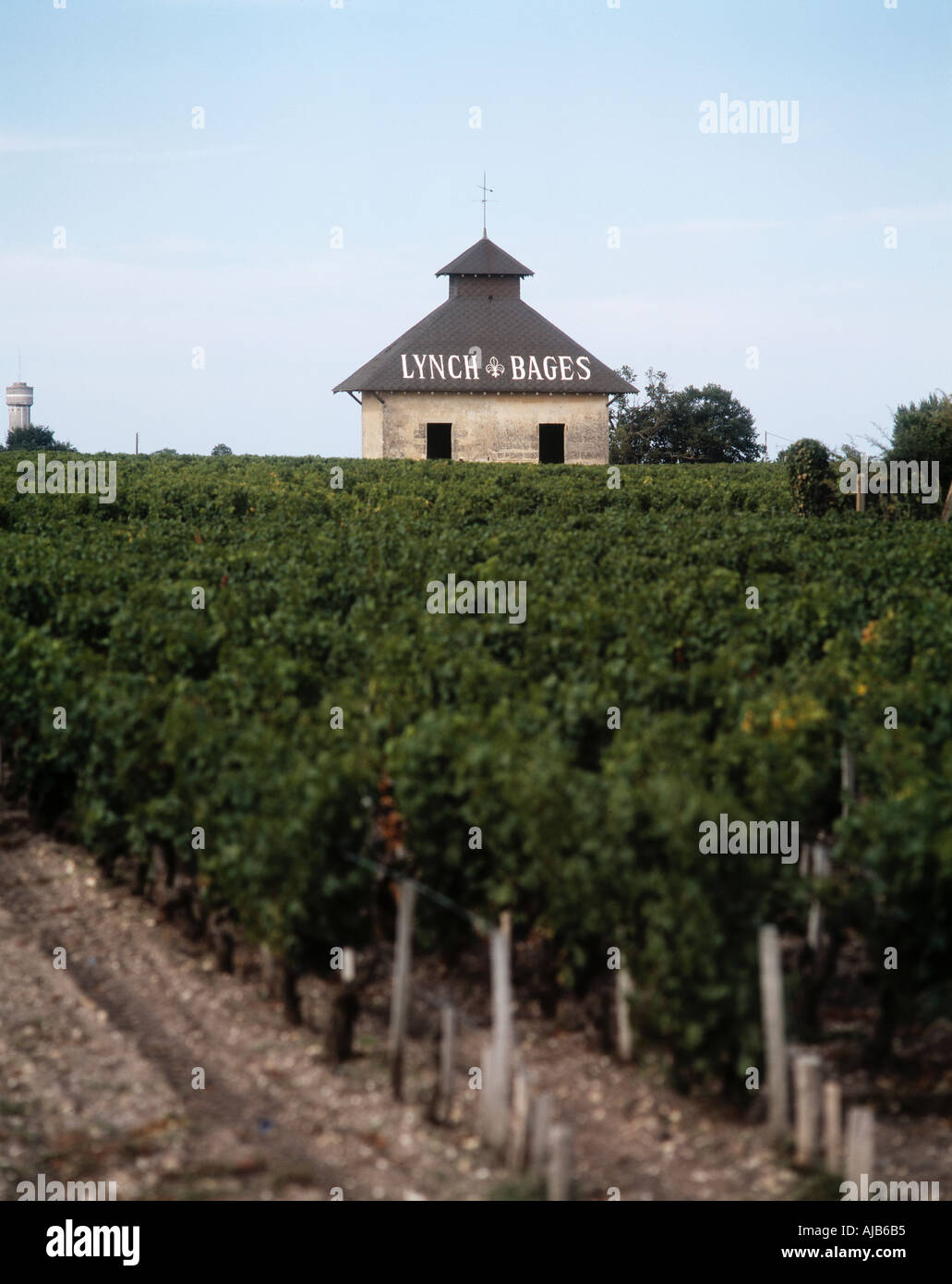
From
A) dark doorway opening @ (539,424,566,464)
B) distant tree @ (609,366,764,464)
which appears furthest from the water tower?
dark doorway opening @ (539,424,566,464)

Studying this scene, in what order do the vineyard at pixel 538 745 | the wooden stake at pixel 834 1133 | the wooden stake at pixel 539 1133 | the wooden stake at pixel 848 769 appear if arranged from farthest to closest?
→ 1. the wooden stake at pixel 848 769
2. the vineyard at pixel 538 745
3. the wooden stake at pixel 834 1133
4. the wooden stake at pixel 539 1133

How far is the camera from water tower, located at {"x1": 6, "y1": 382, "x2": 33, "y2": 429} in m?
126

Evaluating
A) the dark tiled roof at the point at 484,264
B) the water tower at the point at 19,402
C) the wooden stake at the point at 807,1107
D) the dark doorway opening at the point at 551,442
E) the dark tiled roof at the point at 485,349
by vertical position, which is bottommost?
the wooden stake at the point at 807,1107

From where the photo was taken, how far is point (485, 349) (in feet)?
156

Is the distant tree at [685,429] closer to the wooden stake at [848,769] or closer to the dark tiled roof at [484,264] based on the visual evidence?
the dark tiled roof at [484,264]

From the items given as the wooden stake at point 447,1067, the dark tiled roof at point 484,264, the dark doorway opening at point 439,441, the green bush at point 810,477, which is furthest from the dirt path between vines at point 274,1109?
the dark tiled roof at point 484,264

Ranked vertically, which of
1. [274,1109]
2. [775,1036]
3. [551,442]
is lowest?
[274,1109]

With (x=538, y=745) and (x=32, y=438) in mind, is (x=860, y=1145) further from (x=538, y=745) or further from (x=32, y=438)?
(x=32, y=438)

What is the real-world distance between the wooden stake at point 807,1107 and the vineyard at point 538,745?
0.38 m

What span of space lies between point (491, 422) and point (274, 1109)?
3992 centimetres

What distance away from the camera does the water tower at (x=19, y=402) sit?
12625 centimetres

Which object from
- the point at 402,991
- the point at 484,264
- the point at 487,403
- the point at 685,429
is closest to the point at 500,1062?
the point at 402,991

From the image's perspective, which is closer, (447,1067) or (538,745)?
(447,1067)
